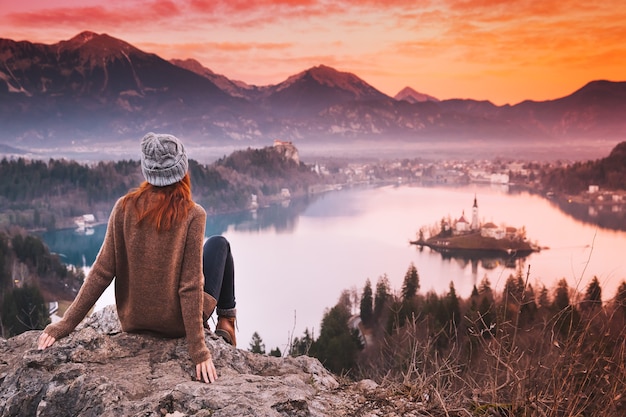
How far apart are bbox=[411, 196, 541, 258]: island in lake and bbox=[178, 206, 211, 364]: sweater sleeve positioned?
27892 millimetres

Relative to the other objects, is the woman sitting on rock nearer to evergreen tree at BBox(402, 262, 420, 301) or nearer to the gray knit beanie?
the gray knit beanie

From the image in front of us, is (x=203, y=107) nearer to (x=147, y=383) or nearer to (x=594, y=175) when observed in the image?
(x=594, y=175)

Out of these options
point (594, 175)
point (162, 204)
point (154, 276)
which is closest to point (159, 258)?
point (154, 276)

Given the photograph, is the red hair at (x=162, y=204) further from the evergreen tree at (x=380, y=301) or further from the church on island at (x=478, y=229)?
the church on island at (x=478, y=229)

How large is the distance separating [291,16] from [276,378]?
114 feet

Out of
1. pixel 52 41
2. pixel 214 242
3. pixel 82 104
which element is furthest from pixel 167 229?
pixel 82 104

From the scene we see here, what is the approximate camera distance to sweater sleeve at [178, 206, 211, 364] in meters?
1.63

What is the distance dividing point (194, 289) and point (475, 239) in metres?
29.8

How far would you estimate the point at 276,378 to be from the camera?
5.75 feet

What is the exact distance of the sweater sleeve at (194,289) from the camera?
1634 millimetres

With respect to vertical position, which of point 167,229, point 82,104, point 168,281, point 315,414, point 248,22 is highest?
point 248,22

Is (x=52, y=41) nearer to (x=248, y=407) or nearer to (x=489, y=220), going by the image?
(x=489, y=220)

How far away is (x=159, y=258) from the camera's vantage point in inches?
66.7

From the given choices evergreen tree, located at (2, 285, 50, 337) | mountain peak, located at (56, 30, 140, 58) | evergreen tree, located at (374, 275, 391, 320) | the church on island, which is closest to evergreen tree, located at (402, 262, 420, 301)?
evergreen tree, located at (374, 275, 391, 320)
